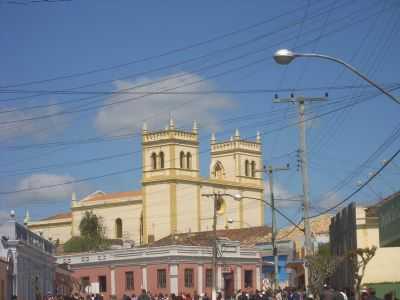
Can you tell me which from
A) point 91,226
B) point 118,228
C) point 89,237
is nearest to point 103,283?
point 89,237

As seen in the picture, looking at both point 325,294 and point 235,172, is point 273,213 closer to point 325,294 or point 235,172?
point 325,294

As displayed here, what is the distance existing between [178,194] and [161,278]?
169 feet

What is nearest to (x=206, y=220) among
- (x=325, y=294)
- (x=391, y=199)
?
(x=391, y=199)

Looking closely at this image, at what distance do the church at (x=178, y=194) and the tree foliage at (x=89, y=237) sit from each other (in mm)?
3058

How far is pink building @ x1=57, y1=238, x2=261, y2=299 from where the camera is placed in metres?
80.7

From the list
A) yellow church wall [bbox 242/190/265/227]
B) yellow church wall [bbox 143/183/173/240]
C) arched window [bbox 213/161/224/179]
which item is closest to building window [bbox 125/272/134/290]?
yellow church wall [bbox 143/183/173/240]

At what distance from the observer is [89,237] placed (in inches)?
5148

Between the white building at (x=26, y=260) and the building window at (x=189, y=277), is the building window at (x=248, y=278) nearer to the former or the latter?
the building window at (x=189, y=277)

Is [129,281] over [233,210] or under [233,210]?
under

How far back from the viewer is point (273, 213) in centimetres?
5931

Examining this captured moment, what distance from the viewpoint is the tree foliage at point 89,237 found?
125m

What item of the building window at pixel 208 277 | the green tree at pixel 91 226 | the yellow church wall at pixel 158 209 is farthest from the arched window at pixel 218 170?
the building window at pixel 208 277

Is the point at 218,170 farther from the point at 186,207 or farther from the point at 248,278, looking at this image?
the point at 248,278

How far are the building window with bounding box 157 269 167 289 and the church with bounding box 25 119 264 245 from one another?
44155 millimetres
